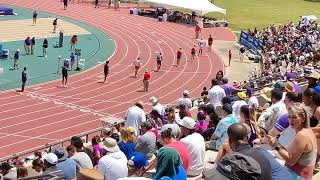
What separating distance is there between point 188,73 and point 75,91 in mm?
8667

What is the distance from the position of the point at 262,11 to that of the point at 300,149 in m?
57.2

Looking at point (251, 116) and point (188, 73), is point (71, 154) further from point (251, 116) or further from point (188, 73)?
point (188, 73)

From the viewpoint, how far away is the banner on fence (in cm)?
4091

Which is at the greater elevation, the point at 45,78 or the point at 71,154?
the point at 71,154

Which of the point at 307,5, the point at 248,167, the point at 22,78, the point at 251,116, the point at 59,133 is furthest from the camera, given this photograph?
the point at 307,5

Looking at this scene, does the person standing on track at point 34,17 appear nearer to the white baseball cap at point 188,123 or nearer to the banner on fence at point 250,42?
the banner on fence at point 250,42

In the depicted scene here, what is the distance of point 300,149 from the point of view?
697 cm

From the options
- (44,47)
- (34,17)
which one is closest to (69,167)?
(44,47)

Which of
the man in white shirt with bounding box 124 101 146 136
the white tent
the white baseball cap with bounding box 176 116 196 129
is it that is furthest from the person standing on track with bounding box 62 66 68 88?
the white tent

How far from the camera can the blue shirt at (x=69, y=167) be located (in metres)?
8.12

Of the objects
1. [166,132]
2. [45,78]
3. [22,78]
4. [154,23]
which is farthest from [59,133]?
[154,23]

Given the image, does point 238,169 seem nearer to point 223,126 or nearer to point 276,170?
point 276,170

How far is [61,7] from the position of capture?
5331 cm

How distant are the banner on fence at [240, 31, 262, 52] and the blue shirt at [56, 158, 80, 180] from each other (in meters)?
33.1
